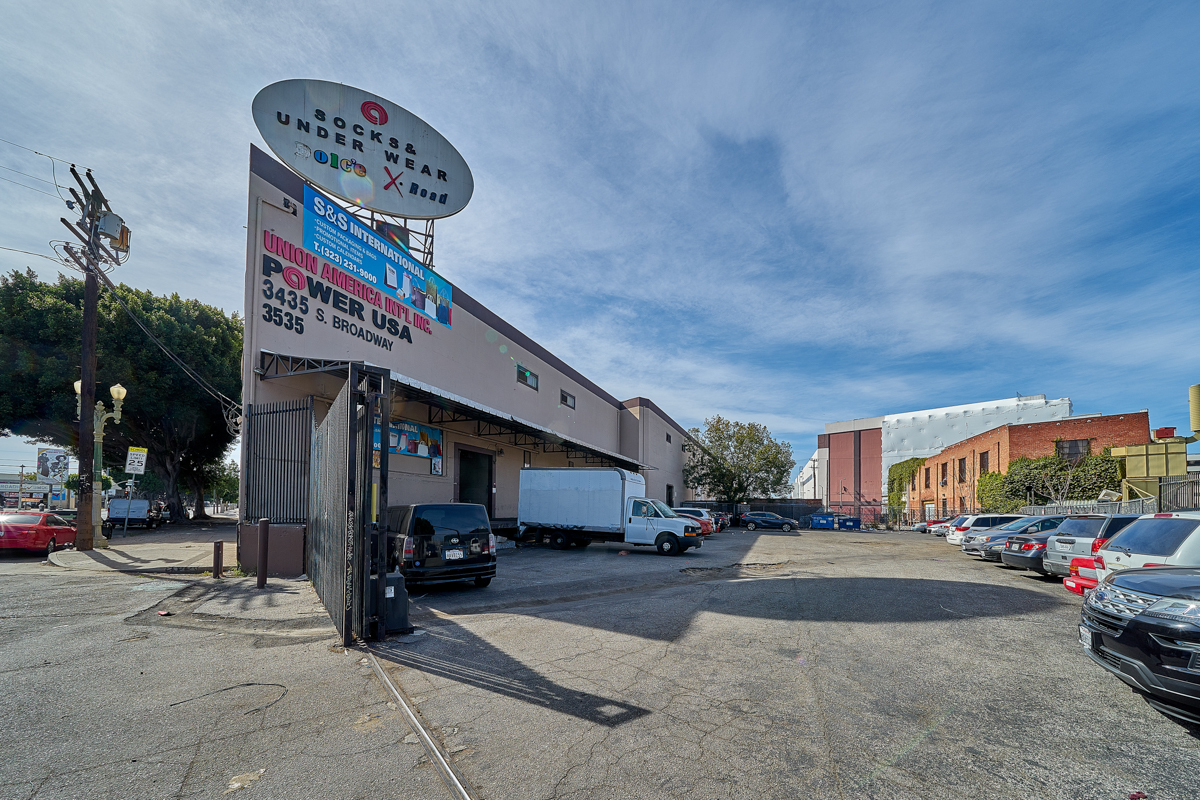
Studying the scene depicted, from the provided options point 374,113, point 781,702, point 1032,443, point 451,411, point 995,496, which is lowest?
point 995,496

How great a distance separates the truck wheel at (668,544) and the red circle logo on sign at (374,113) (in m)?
15.6

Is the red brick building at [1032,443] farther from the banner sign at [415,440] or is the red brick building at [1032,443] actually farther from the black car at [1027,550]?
the banner sign at [415,440]

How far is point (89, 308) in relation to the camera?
16.2m

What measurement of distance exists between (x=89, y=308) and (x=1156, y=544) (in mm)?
22805

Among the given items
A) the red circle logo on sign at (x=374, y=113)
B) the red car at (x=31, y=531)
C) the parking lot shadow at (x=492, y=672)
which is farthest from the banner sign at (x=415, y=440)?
the parking lot shadow at (x=492, y=672)

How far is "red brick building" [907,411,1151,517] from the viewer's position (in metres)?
33.7

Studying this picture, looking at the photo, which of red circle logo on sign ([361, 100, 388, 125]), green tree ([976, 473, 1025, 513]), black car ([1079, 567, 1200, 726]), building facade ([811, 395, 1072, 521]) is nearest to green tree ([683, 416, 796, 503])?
building facade ([811, 395, 1072, 521])

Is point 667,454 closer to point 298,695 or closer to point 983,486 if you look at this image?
point 983,486

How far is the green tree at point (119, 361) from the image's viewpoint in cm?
2667

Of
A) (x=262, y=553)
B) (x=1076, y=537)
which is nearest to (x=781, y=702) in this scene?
(x=262, y=553)

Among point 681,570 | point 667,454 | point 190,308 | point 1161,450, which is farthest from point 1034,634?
point 667,454

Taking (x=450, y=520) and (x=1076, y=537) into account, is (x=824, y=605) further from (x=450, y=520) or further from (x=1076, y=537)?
(x=1076, y=537)

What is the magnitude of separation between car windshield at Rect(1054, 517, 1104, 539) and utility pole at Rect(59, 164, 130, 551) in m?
23.7

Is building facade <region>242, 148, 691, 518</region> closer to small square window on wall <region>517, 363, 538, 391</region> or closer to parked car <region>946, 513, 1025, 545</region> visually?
small square window on wall <region>517, 363, 538, 391</region>
